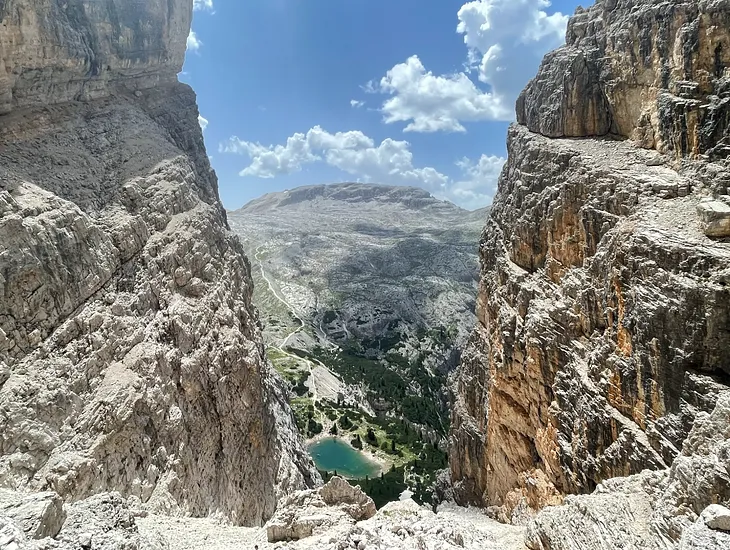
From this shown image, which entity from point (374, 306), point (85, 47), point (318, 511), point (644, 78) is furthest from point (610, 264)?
point (374, 306)

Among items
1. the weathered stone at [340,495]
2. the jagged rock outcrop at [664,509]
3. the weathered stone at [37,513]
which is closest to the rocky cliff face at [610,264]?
the jagged rock outcrop at [664,509]

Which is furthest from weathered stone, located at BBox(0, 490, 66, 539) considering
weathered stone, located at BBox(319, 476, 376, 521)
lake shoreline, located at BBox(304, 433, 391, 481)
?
lake shoreline, located at BBox(304, 433, 391, 481)

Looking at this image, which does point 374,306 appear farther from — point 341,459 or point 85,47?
point 85,47

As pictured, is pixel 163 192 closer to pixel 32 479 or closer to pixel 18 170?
pixel 18 170

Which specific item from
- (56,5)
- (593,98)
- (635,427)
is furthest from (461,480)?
(56,5)

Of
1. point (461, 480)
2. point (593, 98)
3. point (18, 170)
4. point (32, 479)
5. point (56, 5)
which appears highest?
point (56, 5)
